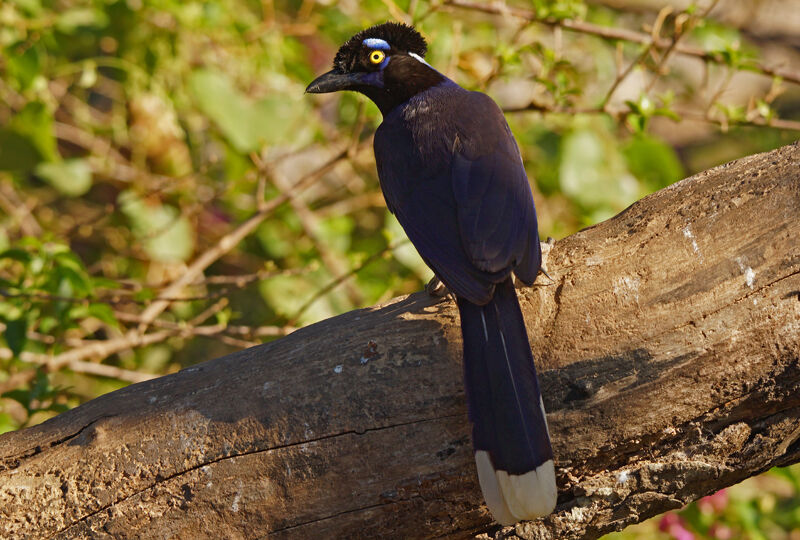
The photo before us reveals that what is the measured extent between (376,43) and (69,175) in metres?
2.23

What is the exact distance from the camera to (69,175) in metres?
4.54

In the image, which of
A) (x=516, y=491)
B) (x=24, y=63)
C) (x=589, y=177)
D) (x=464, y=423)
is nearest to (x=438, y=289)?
(x=464, y=423)

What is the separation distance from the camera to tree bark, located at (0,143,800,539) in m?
2.24

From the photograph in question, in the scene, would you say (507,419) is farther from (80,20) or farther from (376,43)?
(80,20)

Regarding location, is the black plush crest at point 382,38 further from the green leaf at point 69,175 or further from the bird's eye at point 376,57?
the green leaf at point 69,175

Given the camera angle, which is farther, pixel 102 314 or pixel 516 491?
pixel 102 314

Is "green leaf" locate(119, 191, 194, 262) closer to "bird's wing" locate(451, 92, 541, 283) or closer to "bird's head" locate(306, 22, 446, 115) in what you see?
"bird's head" locate(306, 22, 446, 115)

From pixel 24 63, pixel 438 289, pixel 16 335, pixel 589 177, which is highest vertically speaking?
pixel 24 63

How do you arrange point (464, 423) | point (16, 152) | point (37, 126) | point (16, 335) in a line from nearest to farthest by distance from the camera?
1. point (464, 423)
2. point (16, 335)
3. point (37, 126)
4. point (16, 152)

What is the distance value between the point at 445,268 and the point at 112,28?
2780 millimetres

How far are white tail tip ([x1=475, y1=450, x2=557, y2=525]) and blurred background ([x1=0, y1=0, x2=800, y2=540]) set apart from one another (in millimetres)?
1667

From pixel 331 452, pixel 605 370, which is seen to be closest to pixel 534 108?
pixel 605 370

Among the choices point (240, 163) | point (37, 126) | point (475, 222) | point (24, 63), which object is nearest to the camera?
point (475, 222)

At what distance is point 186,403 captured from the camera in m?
2.44
